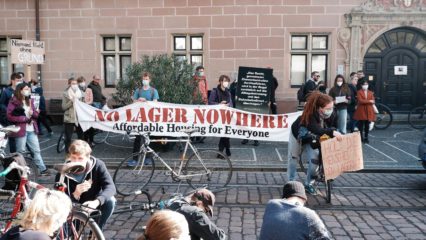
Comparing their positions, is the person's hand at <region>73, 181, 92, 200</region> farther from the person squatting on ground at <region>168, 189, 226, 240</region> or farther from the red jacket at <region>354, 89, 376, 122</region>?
the red jacket at <region>354, 89, 376, 122</region>

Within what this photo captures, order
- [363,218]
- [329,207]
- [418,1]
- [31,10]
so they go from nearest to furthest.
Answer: [363,218] → [329,207] → [418,1] → [31,10]

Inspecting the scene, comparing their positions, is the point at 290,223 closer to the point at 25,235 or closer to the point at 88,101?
the point at 25,235

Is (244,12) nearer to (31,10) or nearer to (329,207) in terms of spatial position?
(31,10)

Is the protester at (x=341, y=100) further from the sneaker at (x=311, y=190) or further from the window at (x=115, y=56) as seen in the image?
the window at (x=115, y=56)

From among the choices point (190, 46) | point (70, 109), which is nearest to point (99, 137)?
point (70, 109)

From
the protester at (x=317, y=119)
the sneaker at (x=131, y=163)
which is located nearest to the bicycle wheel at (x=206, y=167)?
the sneaker at (x=131, y=163)

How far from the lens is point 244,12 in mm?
15195

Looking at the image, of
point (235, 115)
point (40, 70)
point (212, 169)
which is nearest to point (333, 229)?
point (212, 169)

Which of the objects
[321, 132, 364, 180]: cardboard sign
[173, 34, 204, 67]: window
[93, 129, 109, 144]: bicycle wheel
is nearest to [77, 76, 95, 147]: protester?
[93, 129, 109, 144]: bicycle wheel

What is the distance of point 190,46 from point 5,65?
7.29 m

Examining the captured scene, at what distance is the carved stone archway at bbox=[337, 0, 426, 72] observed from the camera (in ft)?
48.6

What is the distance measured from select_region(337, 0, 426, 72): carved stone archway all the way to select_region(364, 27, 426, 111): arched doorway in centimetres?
34

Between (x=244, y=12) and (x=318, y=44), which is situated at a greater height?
(x=244, y=12)

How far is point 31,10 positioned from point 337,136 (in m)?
13.5
